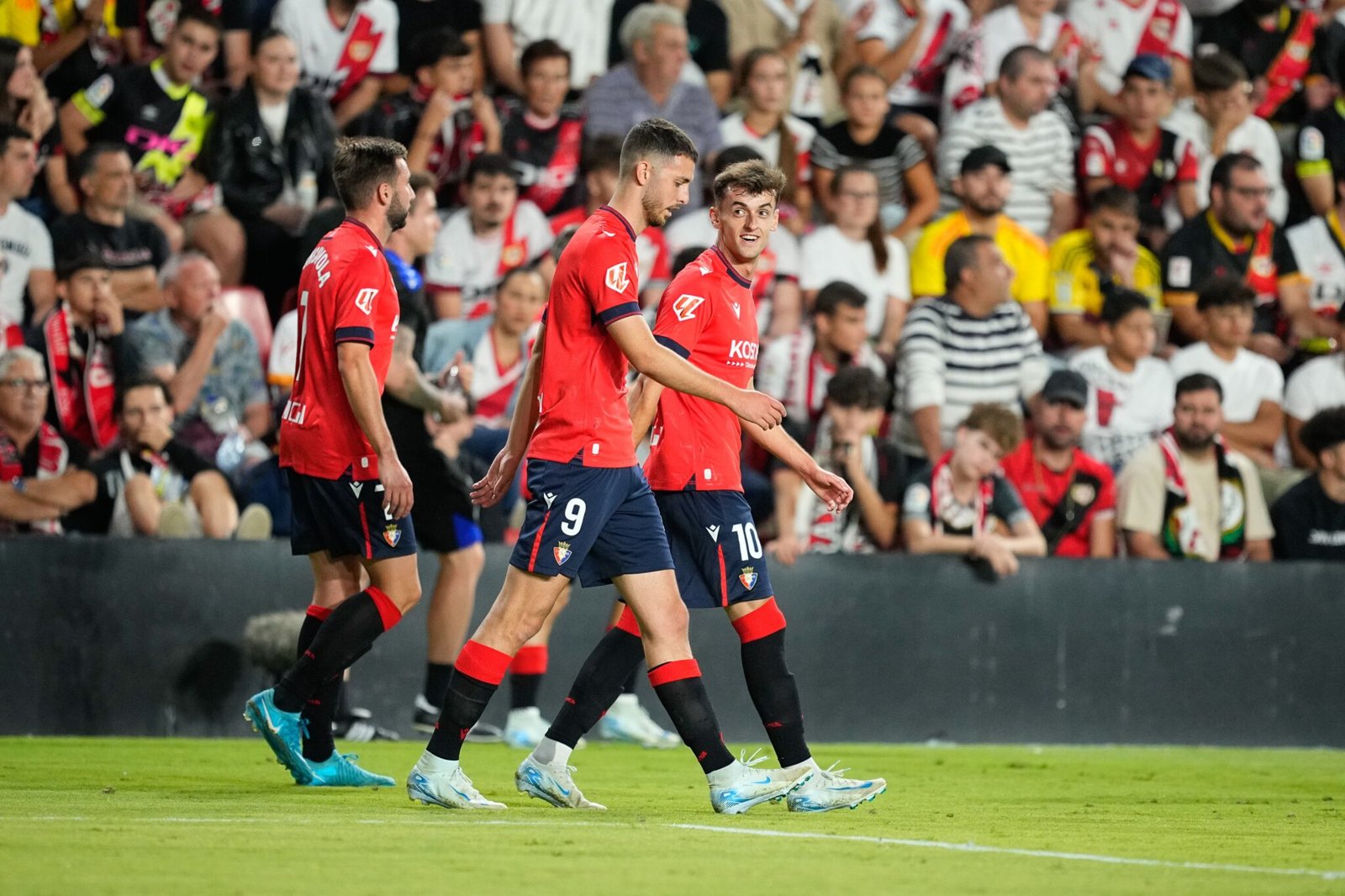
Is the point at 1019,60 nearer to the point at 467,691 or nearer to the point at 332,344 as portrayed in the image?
the point at 332,344

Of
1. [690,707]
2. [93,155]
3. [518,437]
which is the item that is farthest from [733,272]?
[93,155]

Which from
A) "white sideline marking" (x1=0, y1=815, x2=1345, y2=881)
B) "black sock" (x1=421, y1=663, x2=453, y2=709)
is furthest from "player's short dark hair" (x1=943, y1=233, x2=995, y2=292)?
"white sideline marking" (x1=0, y1=815, x2=1345, y2=881)

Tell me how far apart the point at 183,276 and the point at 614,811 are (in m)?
6.27

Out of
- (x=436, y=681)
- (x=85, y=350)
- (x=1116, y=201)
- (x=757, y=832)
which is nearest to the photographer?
(x=757, y=832)

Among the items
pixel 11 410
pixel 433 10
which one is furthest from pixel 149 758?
pixel 433 10

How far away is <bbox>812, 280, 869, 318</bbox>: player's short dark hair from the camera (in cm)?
A: 1232

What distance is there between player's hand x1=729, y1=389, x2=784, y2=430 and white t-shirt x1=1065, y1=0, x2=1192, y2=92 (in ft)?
34.6

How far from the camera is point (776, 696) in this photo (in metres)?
6.73

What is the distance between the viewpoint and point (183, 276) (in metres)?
11.7

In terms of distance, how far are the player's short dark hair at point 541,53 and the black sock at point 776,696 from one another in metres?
7.54

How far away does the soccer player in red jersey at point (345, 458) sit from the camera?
6.98 metres

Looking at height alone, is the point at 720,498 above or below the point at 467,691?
above

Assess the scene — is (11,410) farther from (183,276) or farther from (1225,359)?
(1225,359)

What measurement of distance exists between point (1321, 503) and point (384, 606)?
743 cm
